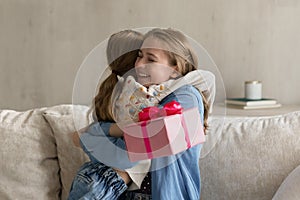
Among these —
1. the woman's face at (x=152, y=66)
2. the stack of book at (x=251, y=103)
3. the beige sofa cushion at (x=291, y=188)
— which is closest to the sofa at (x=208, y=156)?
the beige sofa cushion at (x=291, y=188)

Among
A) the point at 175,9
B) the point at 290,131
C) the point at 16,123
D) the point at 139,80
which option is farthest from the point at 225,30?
the point at 139,80

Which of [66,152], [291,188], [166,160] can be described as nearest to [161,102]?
[166,160]

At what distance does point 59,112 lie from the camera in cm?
198

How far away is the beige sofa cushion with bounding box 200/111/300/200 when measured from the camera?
69.7 inches

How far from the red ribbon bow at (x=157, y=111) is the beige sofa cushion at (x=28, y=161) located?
0.68 meters

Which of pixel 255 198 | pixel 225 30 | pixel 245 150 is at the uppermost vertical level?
pixel 225 30

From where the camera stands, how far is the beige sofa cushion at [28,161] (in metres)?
1.86

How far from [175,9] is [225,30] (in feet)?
0.83

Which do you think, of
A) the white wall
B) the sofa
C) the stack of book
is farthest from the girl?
the white wall

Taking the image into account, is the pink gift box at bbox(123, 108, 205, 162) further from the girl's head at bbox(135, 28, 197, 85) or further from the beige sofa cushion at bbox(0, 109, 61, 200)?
the beige sofa cushion at bbox(0, 109, 61, 200)

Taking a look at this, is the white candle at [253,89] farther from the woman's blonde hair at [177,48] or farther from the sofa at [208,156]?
the woman's blonde hair at [177,48]

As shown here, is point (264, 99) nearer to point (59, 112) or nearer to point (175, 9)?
point (175, 9)

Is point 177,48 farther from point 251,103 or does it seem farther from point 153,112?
point 251,103

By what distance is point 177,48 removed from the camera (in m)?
1.43
